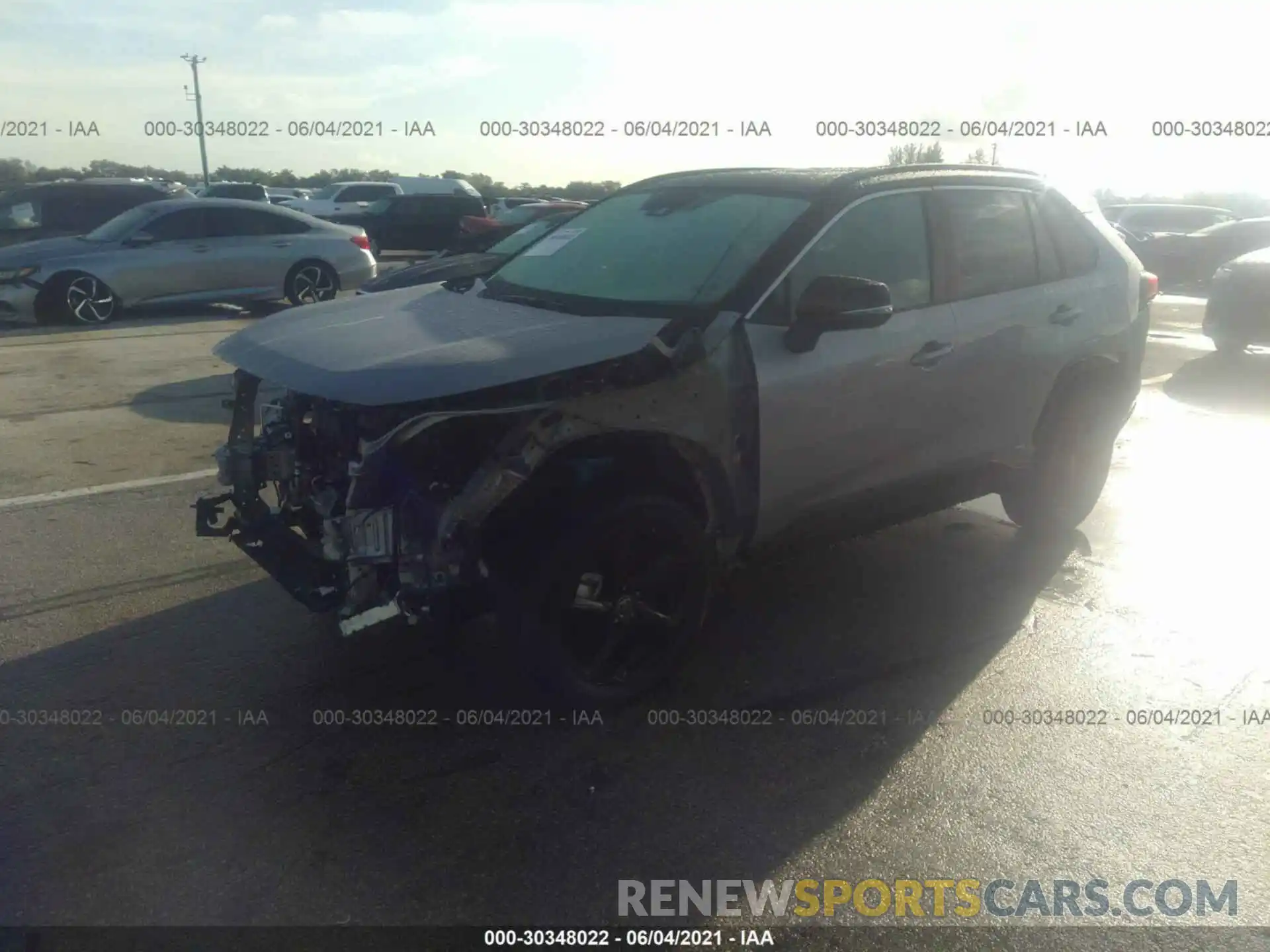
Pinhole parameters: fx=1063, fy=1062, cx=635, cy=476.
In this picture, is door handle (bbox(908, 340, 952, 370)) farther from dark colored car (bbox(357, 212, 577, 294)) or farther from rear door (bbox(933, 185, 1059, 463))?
dark colored car (bbox(357, 212, 577, 294))

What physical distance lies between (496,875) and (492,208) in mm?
30338

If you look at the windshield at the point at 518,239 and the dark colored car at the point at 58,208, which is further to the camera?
the dark colored car at the point at 58,208

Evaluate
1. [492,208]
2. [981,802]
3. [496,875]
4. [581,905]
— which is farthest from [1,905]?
[492,208]

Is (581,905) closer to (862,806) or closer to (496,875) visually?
(496,875)

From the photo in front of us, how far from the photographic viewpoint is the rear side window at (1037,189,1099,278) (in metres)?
5.12

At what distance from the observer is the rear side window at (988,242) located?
4605 mm

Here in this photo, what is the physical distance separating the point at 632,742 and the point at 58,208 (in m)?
14.6

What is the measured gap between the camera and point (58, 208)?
14.8 meters

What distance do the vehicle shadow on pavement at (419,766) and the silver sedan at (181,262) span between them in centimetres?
966

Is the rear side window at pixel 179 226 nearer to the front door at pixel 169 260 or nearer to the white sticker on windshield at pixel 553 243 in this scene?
the front door at pixel 169 260

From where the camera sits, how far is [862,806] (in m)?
3.27

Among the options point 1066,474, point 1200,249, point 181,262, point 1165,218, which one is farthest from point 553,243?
point 1165,218

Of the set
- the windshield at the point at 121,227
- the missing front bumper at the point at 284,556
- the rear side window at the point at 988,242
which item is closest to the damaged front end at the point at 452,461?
the missing front bumper at the point at 284,556

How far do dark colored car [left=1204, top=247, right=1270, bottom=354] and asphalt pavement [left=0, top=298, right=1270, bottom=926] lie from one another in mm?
6321
